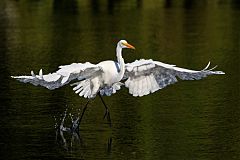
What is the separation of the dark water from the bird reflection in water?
73mm

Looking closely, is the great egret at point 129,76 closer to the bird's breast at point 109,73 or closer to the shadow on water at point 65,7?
the bird's breast at point 109,73

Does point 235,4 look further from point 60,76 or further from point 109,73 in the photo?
point 60,76

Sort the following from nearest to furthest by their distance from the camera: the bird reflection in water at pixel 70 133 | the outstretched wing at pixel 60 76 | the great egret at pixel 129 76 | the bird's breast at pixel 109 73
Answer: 1. the outstretched wing at pixel 60 76
2. the bird reflection in water at pixel 70 133
3. the great egret at pixel 129 76
4. the bird's breast at pixel 109 73

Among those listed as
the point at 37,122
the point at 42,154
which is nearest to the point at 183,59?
the point at 37,122

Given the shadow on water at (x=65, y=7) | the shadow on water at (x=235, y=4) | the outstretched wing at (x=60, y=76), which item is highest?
the outstretched wing at (x=60, y=76)

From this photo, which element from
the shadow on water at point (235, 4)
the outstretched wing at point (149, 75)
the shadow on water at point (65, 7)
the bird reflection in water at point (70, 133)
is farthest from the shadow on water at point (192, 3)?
the outstretched wing at point (149, 75)

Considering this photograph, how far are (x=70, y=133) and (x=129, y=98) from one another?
4562mm

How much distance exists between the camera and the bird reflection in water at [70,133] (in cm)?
1658

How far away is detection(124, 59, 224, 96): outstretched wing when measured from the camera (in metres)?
17.8

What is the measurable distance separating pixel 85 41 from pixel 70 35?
3660 millimetres

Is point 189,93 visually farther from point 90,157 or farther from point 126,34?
point 126,34

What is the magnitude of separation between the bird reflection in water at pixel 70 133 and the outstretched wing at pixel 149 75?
135 cm

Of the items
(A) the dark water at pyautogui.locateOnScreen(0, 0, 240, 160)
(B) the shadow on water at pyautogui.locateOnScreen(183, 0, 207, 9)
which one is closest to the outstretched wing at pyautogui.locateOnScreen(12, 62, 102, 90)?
(A) the dark water at pyautogui.locateOnScreen(0, 0, 240, 160)

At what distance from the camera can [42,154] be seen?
51.6ft
